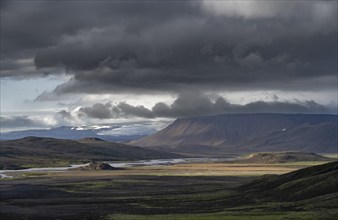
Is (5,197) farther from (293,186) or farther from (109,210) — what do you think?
(293,186)

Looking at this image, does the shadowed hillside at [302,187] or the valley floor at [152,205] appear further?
the shadowed hillside at [302,187]

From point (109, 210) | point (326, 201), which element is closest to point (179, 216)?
point (109, 210)

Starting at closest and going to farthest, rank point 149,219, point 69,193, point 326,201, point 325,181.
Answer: point 149,219 < point 326,201 < point 325,181 < point 69,193

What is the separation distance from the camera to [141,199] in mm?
162000

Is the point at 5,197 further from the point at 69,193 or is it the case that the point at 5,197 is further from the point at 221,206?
the point at 221,206

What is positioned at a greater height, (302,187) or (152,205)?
(302,187)

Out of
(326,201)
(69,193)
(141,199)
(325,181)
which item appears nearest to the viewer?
(326,201)

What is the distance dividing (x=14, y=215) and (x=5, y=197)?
4587 cm

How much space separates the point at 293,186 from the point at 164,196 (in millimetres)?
39083

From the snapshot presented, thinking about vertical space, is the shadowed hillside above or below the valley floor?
above

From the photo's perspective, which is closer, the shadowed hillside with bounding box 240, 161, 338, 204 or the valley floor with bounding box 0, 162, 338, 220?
the valley floor with bounding box 0, 162, 338, 220

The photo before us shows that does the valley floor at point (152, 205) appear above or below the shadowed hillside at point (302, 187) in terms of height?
below

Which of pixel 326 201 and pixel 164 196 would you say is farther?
pixel 164 196

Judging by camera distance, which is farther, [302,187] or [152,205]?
[302,187]
